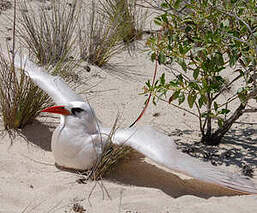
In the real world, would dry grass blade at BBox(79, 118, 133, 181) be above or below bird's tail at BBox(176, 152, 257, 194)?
below

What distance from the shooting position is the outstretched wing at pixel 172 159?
3.07 metres

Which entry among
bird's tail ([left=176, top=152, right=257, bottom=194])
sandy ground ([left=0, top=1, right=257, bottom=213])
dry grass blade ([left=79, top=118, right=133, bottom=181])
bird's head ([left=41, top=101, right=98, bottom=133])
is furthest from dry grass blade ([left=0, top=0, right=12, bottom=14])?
bird's tail ([left=176, top=152, right=257, bottom=194])

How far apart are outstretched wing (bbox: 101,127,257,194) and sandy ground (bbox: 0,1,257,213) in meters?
0.11

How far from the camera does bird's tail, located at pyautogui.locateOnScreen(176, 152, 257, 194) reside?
3.05m

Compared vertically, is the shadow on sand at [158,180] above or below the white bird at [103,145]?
below

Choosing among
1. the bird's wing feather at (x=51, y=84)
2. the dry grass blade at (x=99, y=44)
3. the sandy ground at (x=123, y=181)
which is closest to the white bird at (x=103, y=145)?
the sandy ground at (x=123, y=181)

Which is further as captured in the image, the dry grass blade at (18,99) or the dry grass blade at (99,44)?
the dry grass blade at (99,44)

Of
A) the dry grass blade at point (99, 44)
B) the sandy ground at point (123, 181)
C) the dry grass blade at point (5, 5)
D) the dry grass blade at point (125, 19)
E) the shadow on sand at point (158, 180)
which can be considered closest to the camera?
the sandy ground at point (123, 181)

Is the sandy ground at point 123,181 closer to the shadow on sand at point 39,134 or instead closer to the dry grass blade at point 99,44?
the shadow on sand at point 39,134

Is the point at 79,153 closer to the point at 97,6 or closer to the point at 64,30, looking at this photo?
the point at 64,30

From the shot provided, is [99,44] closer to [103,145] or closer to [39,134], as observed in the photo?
[39,134]

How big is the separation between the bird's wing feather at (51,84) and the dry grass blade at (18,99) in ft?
0.29

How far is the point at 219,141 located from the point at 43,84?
1.57m

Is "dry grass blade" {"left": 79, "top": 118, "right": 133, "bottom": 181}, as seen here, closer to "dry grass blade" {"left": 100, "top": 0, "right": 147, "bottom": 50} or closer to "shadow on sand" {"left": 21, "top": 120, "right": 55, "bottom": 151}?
"shadow on sand" {"left": 21, "top": 120, "right": 55, "bottom": 151}
